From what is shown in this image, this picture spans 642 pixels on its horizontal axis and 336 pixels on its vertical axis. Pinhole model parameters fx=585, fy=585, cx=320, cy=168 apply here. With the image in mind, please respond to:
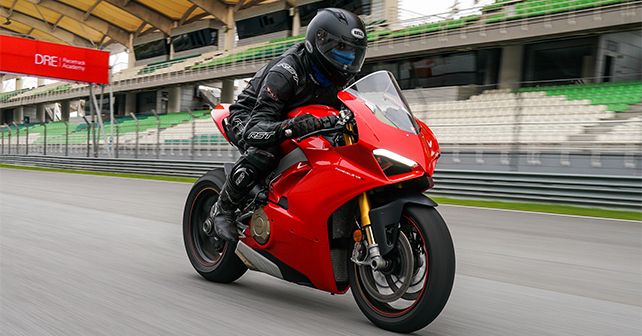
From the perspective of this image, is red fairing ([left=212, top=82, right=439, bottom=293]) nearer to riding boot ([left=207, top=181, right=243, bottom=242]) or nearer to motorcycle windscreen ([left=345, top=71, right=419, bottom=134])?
motorcycle windscreen ([left=345, top=71, right=419, bottom=134])

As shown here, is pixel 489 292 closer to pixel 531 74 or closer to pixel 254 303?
pixel 254 303

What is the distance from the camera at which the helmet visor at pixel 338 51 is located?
2.99m

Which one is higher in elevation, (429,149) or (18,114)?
(18,114)

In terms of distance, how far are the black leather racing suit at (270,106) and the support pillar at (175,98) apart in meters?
39.2

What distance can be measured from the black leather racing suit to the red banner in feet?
80.9

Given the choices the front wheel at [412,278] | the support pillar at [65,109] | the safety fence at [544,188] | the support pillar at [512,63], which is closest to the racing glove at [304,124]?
the front wheel at [412,278]

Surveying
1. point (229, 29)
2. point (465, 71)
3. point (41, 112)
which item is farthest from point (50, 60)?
point (41, 112)

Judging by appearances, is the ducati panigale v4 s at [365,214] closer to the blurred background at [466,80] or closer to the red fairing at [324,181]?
the red fairing at [324,181]

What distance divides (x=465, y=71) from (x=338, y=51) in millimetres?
19705

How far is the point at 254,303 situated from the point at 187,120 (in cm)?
1753

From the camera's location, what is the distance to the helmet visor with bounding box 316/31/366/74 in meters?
2.99

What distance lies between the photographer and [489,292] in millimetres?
3664

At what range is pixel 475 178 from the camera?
1095 centimetres

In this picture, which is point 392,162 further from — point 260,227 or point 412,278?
point 260,227
